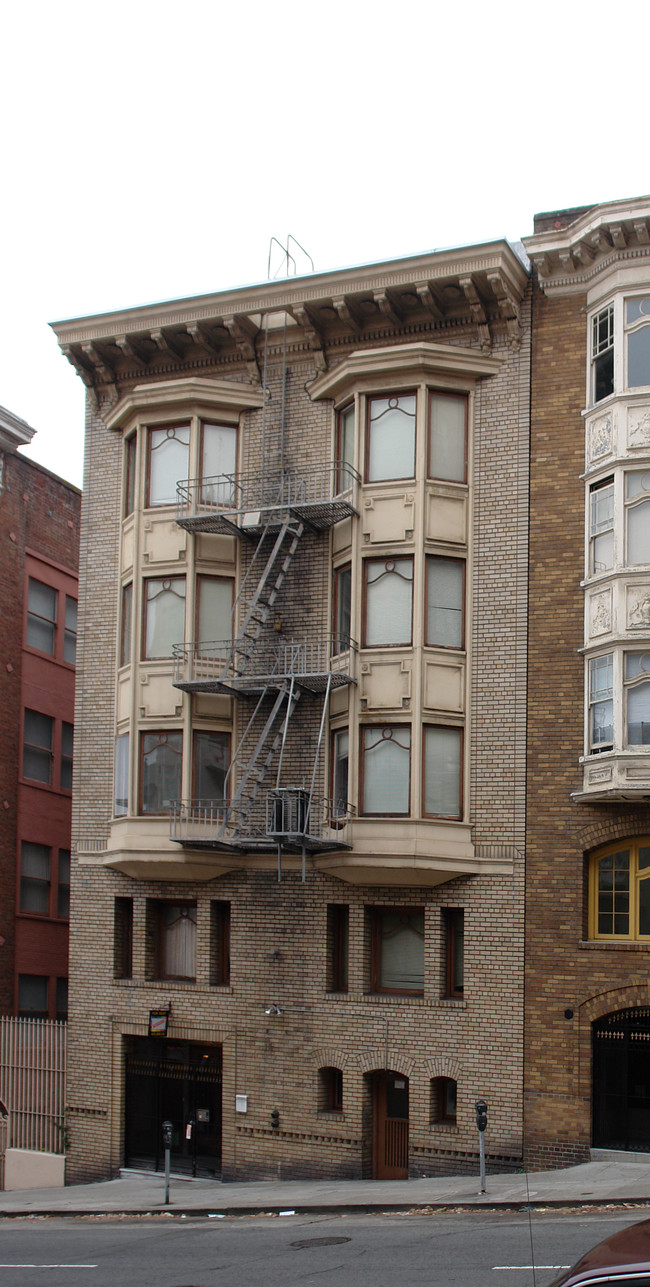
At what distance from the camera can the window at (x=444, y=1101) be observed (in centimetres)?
2284

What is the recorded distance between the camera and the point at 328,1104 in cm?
2395

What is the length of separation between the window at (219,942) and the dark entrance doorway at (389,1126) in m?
3.76

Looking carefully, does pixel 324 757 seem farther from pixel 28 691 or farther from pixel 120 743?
pixel 28 691

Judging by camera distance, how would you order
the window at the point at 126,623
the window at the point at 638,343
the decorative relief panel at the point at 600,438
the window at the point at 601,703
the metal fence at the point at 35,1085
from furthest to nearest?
1. the metal fence at the point at 35,1085
2. the window at the point at 126,623
3. the decorative relief panel at the point at 600,438
4. the window at the point at 638,343
5. the window at the point at 601,703

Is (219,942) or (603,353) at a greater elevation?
(603,353)

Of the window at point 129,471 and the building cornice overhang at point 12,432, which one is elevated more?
the building cornice overhang at point 12,432

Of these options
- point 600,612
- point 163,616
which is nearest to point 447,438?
point 600,612

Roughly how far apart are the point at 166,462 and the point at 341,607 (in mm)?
4879

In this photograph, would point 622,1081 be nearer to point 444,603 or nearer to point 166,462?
point 444,603

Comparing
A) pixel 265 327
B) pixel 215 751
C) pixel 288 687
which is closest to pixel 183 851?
pixel 215 751

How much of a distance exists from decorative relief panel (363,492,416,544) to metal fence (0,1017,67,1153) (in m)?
12.2

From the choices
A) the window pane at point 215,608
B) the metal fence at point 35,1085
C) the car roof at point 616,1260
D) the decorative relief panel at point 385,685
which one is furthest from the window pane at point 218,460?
the car roof at point 616,1260

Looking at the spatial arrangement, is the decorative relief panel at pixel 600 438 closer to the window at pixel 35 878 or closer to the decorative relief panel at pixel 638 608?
the decorative relief panel at pixel 638 608

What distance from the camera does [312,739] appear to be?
81.1 feet
